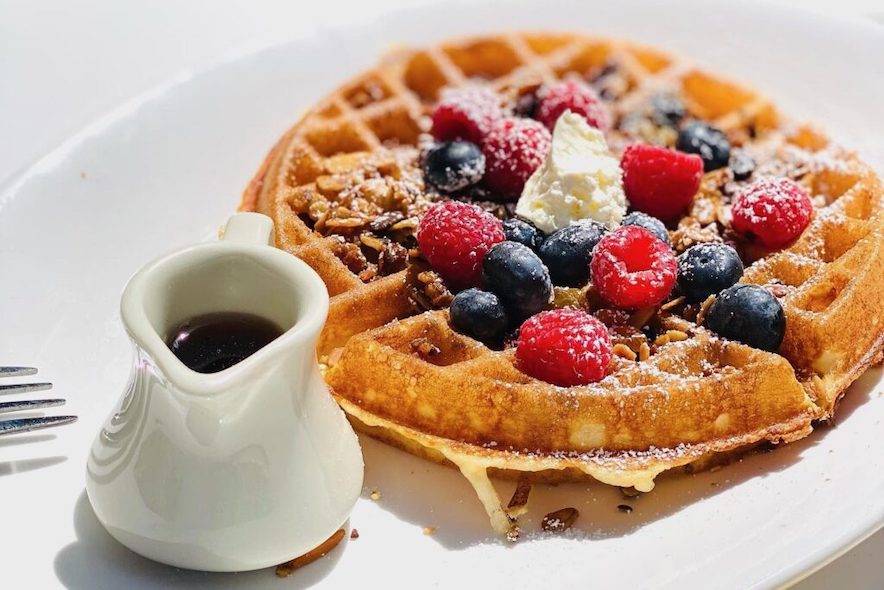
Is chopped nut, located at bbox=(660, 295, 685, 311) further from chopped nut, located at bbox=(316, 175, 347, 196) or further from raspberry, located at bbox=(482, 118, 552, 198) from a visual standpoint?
chopped nut, located at bbox=(316, 175, 347, 196)

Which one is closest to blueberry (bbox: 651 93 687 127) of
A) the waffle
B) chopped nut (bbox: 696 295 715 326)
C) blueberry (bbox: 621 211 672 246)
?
the waffle

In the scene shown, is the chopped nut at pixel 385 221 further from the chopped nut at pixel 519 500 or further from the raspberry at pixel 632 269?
the chopped nut at pixel 519 500

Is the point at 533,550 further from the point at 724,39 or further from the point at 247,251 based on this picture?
the point at 724,39

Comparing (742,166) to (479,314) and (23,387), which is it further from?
(23,387)

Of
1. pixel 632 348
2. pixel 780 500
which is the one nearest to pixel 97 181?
pixel 632 348

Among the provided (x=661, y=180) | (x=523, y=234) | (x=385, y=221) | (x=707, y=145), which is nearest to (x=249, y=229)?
(x=385, y=221)

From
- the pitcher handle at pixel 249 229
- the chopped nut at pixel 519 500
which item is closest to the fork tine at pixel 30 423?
the pitcher handle at pixel 249 229
